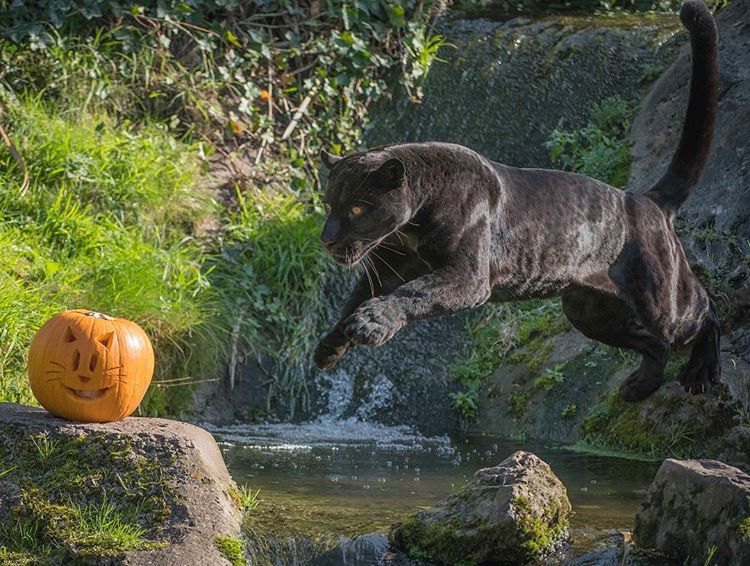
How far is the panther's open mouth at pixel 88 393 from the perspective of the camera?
15.5 ft

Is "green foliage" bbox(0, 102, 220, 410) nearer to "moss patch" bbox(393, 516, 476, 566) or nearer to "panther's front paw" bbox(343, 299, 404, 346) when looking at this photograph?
"panther's front paw" bbox(343, 299, 404, 346)

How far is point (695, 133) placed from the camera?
654cm

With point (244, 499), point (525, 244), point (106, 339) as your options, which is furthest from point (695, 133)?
point (106, 339)

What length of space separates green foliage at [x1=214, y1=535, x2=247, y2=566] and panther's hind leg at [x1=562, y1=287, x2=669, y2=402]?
2572 millimetres

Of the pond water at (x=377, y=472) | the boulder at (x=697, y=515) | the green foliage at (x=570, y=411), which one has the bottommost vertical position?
the pond water at (x=377, y=472)

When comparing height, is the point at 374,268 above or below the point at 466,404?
above

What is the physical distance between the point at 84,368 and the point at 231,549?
3.36 feet

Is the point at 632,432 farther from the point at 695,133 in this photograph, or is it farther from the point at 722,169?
the point at 722,169

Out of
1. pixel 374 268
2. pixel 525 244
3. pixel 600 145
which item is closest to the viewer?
pixel 374 268

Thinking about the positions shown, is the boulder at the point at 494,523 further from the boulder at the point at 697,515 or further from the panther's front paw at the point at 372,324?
the panther's front paw at the point at 372,324

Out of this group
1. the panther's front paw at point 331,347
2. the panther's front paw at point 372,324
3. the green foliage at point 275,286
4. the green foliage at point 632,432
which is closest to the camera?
the panther's front paw at point 372,324

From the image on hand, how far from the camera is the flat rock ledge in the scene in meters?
4.28

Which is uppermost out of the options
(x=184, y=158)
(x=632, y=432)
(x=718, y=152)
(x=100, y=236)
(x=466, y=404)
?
(x=718, y=152)

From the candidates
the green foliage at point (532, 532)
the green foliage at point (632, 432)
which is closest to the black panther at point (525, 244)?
the green foliage at point (632, 432)
